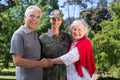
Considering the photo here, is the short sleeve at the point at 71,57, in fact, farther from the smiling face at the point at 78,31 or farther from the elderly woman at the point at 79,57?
the smiling face at the point at 78,31

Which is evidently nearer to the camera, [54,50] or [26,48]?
[26,48]

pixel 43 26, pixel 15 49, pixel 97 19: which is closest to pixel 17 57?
pixel 15 49

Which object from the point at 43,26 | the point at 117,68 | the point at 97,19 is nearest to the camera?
the point at 117,68

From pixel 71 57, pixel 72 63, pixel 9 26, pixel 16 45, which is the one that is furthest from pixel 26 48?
pixel 9 26

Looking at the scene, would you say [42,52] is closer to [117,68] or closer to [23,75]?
[23,75]

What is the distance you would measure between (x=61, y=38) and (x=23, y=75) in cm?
100

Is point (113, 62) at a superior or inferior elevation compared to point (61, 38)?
inferior

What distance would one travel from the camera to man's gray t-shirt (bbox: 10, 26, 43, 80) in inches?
172

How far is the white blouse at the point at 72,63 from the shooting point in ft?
16.0

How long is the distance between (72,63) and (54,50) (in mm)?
352

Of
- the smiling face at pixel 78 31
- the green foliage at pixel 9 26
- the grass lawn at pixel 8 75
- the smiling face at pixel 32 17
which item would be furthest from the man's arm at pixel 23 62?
the grass lawn at pixel 8 75

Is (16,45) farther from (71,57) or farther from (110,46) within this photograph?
(110,46)

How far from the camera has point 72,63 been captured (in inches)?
196

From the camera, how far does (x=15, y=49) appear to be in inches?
171
